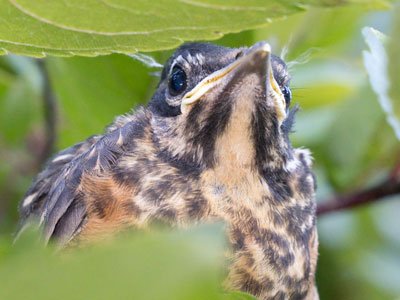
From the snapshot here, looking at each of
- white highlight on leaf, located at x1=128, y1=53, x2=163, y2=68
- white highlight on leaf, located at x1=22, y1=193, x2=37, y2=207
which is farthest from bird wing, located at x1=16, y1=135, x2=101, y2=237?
white highlight on leaf, located at x1=128, y1=53, x2=163, y2=68

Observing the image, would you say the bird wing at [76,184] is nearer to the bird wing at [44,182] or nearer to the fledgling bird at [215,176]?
the fledgling bird at [215,176]

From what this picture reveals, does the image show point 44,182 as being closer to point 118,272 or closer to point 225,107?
point 225,107

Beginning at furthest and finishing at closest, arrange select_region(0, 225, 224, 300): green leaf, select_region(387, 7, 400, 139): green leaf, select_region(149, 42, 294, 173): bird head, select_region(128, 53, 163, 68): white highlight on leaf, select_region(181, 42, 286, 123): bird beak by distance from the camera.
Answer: select_region(128, 53, 163, 68): white highlight on leaf
select_region(149, 42, 294, 173): bird head
select_region(181, 42, 286, 123): bird beak
select_region(387, 7, 400, 139): green leaf
select_region(0, 225, 224, 300): green leaf

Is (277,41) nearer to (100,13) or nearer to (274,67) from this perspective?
(274,67)

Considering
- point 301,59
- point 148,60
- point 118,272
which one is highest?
point 301,59

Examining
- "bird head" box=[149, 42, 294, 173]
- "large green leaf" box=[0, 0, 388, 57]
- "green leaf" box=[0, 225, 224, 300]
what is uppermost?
"bird head" box=[149, 42, 294, 173]

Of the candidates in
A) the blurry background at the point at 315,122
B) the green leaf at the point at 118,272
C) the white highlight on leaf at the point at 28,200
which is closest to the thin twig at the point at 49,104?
the blurry background at the point at 315,122

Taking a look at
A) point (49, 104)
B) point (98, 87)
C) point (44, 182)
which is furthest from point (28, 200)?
point (98, 87)

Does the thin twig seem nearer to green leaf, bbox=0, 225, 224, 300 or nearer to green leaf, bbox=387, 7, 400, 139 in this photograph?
green leaf, bbox=387, 7, 400, 139
